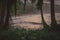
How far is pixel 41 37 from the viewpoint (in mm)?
5031

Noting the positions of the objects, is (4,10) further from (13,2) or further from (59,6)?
(59,6)

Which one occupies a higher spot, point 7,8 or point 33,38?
point 7,8

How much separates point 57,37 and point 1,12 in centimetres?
210

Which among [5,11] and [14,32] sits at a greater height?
[5,11]

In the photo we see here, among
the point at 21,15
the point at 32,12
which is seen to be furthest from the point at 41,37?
the point at 32,12

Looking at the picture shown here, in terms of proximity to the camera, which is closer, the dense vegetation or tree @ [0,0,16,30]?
the dense vegetation

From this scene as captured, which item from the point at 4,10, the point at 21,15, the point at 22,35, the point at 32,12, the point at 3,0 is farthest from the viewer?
the point at 32,12

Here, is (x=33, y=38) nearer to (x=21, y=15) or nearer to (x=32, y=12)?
(x=21, y=15)

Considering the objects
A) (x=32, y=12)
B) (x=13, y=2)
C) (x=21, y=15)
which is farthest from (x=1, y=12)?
(x=32, y=12)

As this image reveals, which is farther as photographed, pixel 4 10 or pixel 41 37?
pixel 4 10

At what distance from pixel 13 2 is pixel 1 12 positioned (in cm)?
53

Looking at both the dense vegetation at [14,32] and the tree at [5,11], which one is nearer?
the dense vegetation at [14,32]

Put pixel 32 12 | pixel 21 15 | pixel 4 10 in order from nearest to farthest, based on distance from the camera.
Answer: pixel 4 10 < pixel 21 15 < pixel 32 12

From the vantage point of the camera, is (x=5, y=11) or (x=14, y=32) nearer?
(x=14, y=32)
